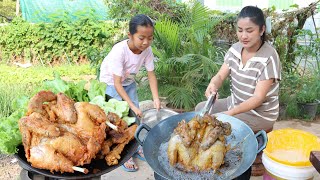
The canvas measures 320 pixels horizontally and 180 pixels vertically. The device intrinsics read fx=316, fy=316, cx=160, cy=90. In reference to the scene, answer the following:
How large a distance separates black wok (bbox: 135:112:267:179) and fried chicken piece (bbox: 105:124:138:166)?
92 millimetres

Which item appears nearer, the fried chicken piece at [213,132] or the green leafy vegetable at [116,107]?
the fried chicken piece at [213,132]

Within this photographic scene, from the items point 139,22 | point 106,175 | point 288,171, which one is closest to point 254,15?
point 139,22

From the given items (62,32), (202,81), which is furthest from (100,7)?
(202,81)

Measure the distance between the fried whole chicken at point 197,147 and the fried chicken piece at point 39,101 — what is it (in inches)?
34.1

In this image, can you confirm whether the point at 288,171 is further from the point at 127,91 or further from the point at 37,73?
the point at 37,73

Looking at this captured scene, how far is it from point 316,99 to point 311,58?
997 millimetres

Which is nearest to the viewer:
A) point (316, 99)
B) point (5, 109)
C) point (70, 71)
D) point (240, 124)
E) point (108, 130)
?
point (108, 130)

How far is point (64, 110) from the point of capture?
2051 millimetres

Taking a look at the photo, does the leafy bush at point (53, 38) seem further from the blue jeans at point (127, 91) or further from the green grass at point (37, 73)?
the blue jeans at point (127, 91)

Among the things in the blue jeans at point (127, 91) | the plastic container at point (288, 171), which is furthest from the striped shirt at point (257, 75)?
the blue jeans at point (127, 91)

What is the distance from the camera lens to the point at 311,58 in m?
6.22

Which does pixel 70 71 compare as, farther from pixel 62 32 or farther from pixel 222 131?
pixel 222 131

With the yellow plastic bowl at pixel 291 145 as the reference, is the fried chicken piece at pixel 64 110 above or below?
above

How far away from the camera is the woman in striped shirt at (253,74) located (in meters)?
3.00
